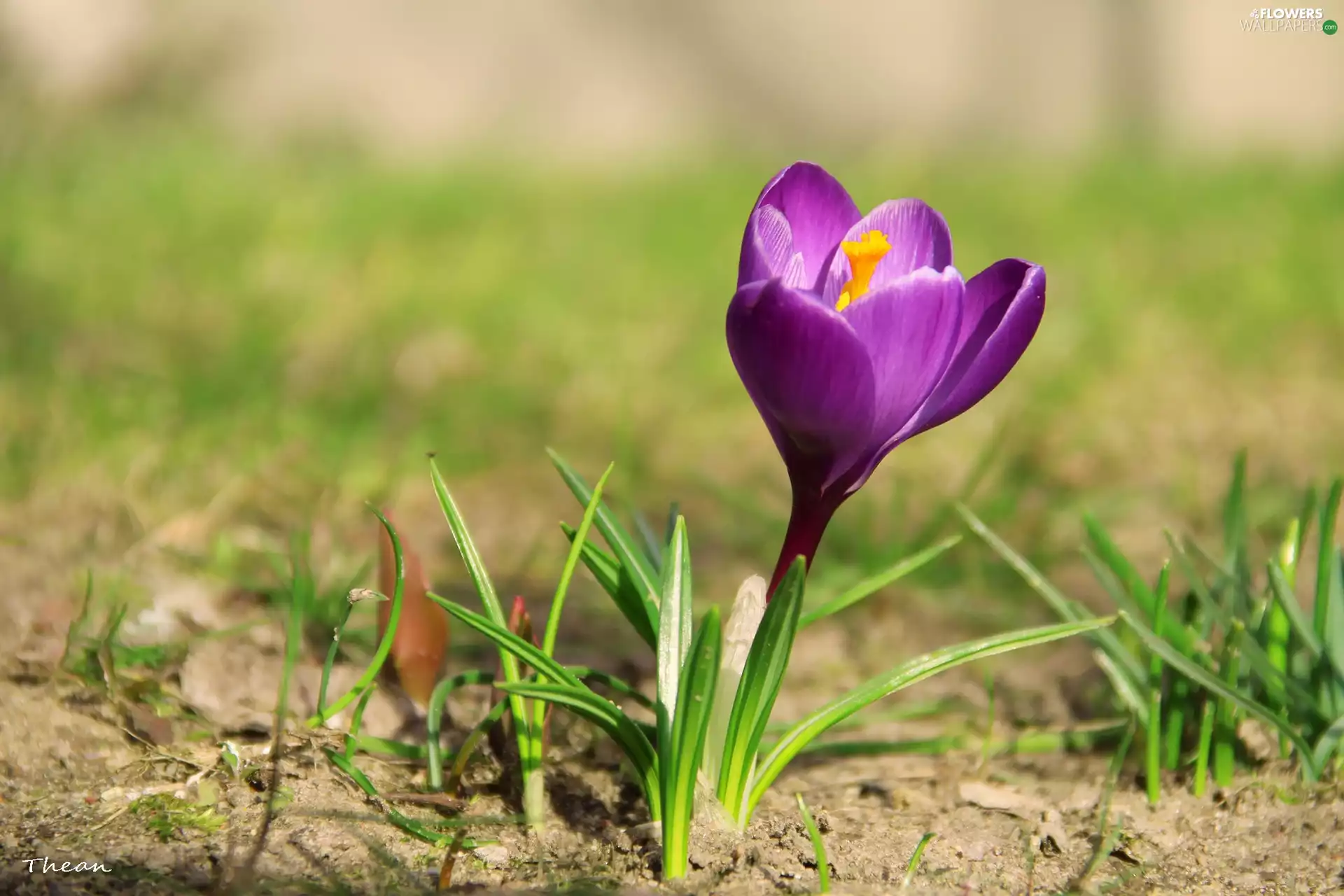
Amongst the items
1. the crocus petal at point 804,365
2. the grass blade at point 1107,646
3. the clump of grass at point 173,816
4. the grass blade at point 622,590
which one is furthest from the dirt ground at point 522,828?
the crocus petal at point 804,365

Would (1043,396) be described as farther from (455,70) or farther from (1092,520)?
(455,70)

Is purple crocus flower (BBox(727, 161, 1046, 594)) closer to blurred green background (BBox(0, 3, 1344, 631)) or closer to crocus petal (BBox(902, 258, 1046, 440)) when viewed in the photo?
crocus petal (BBox(902, 258, 1046, 440))

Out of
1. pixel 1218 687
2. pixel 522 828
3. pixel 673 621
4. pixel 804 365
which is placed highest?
pixel 804 365

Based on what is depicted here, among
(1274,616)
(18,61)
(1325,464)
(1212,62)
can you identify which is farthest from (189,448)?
(1212,62)

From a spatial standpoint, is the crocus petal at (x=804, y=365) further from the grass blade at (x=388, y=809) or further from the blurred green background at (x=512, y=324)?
the blurred green background at (x=512, y=324)

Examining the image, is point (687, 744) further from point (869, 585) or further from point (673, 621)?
point (869, 585)

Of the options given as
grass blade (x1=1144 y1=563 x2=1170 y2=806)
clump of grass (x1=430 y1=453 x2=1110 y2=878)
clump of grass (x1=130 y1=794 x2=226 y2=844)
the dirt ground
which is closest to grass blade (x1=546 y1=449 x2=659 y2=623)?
clump of grass (x1=430 y1=453 x2=1110 y2=878)

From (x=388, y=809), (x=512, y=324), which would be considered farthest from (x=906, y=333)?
(x=512, y=324)
